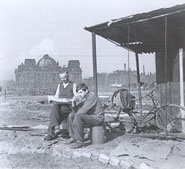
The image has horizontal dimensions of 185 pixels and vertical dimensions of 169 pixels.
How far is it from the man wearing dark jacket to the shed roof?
1.63 metres

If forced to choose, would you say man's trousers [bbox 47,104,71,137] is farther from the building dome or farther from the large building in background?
the building dome

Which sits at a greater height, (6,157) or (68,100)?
(68,100)

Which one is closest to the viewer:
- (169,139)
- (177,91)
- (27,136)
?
(169,139)

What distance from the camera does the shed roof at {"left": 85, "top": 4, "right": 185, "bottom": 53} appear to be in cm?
602

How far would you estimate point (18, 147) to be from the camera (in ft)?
20.7

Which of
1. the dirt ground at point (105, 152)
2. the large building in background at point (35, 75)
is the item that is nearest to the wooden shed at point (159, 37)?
the dirt ground at point (105, 152)

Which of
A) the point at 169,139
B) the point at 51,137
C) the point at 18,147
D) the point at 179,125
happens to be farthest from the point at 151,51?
the point at 18,147

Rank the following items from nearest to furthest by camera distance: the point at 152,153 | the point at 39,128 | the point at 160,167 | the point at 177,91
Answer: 1. the point at 160,167
2. the point at 152,153
3. the point at 39,128
4. the point at 177,91

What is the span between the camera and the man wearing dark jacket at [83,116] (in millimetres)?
5941

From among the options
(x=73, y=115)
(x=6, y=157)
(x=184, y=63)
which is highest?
(x=184, y=63)

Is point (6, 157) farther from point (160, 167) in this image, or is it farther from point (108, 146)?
point (160, 167)

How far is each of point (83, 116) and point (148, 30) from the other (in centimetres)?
360

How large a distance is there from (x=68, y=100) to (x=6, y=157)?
1915 mm

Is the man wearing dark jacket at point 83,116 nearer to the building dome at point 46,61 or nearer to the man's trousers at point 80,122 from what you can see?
the man's trousers at point 80,122
